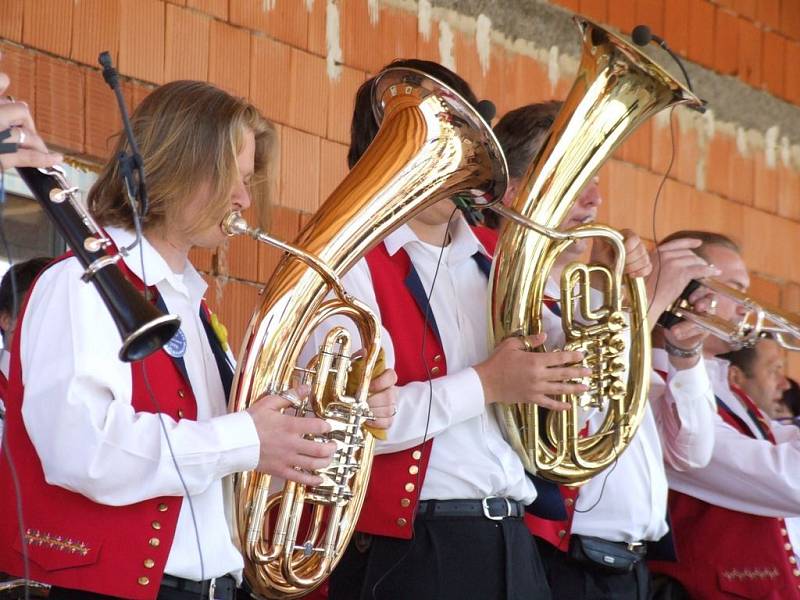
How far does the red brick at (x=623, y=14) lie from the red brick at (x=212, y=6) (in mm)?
1925

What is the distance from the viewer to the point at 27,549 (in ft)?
7.75

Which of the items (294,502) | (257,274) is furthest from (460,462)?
(257,274)

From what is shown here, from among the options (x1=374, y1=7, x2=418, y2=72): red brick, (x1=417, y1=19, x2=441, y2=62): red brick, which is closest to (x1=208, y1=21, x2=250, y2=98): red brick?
(x1=374, y1=7, x2=418, y2=72): red brick

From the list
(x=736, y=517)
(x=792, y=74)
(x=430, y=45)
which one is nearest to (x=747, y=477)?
(x=736, y=517)

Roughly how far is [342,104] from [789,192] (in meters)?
2.82

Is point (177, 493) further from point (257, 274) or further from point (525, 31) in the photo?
point (525, 31)

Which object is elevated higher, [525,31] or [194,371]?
[525,31]

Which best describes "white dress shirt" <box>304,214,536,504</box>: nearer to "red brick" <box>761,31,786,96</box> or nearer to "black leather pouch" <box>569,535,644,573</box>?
"black leather pouch" <box>569,535,644,573</box>

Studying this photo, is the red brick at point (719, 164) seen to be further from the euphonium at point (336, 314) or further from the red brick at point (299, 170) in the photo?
the euphonium at point (336, 314)

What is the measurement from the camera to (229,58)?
3.96 metres

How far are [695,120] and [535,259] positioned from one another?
9.50ft

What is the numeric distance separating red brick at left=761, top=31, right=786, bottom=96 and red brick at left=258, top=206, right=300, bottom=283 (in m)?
2.91

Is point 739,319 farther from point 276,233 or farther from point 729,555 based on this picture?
point 276,233

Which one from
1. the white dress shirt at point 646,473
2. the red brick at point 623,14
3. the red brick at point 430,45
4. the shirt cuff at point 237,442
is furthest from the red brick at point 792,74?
the shirt cuff at point 237,442
